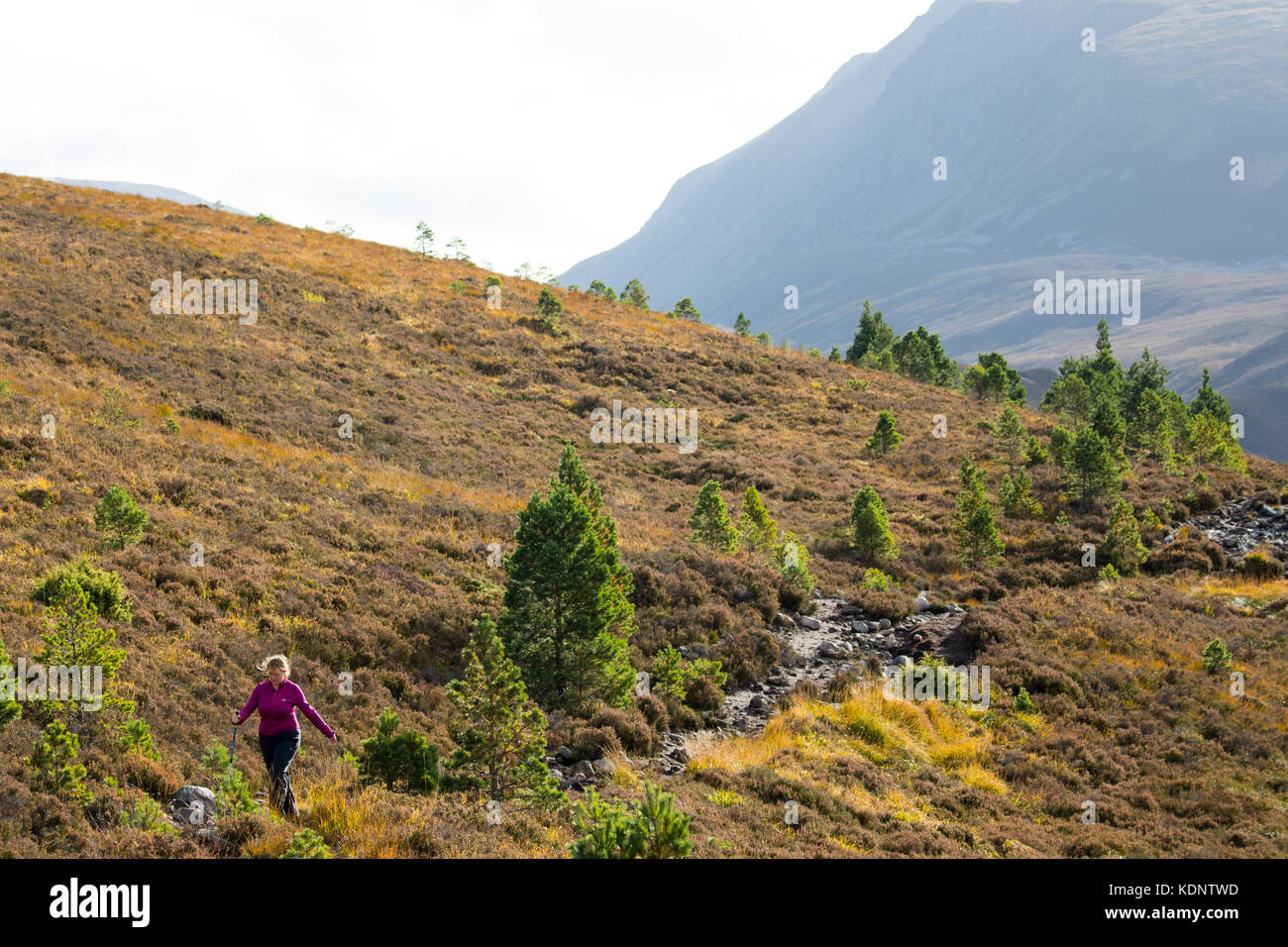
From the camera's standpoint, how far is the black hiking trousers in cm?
748

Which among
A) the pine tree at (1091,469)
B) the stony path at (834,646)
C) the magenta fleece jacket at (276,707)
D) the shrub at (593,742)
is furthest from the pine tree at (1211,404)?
the magenta fleece jacket at (276,707)

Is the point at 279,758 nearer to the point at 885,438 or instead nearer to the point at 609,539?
the point at 609,539

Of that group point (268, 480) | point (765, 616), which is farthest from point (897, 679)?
point (268, 480)

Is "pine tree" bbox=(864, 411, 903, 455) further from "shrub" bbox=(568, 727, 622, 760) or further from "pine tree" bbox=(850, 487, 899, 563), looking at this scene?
"shrub" bbox=(568, 727, 622, 760)

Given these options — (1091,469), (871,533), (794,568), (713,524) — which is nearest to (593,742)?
(794,568)

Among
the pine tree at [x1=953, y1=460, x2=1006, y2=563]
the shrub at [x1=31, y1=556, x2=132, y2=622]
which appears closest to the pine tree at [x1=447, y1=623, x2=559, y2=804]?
the shrub at [x1=31, y1=556, x2=132, y2=622]

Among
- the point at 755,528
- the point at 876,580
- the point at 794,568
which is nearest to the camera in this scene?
the point at 794,568

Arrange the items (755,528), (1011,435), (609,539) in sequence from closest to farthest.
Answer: (609,539)
(755,528)
(1011,435)

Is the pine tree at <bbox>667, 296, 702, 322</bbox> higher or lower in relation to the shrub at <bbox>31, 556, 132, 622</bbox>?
higher

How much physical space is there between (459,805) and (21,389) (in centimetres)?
2132

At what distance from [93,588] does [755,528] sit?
17.4m

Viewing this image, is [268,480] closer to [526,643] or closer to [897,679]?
[526,643]

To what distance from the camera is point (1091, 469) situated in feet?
93.2

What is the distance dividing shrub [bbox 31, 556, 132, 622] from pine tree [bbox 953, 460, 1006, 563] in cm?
2408
